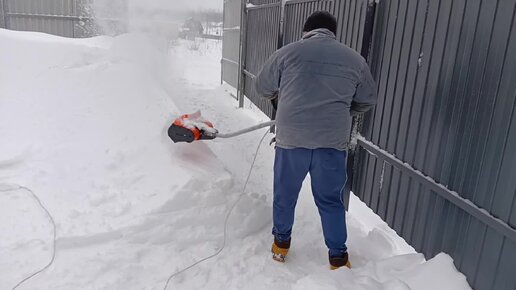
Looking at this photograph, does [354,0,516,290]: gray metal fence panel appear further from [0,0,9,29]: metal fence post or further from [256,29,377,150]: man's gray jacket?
[0,0,9,29]: metal fence post

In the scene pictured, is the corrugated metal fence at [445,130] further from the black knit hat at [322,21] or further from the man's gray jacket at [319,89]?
the black knit hat at [322,21]

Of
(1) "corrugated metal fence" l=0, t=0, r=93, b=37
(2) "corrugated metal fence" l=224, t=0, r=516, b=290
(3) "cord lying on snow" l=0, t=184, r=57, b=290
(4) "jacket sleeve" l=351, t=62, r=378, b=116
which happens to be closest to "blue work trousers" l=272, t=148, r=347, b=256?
(4) "jacket sleeve" l=351, t=62, r=378, b=116

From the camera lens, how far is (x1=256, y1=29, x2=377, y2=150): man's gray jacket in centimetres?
284

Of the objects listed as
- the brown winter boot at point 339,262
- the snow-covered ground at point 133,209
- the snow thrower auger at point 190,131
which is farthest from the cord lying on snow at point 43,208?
the brown winter boot at point 339,262

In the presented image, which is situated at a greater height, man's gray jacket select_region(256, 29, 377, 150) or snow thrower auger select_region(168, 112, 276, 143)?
man's gray jacket select_region(256, 29, 377, 150)

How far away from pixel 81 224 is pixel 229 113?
5.74m

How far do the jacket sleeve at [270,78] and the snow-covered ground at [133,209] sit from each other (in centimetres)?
112

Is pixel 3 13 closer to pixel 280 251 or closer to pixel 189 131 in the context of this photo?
pixel 189 131

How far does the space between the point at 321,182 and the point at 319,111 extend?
506mm

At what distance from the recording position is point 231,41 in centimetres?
1099

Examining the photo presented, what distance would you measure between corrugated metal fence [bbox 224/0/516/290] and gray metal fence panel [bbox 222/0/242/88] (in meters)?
6.53

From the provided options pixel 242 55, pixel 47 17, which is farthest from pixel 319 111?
pixel 47 17

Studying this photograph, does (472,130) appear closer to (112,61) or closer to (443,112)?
(443,112)

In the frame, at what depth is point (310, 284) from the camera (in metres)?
2.57
